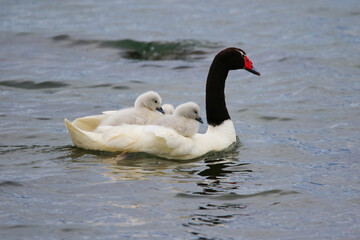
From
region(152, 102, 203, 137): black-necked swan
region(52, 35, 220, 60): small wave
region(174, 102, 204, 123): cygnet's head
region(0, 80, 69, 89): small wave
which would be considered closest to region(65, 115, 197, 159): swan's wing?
region(152, 102, 203, 137): black-necked swan

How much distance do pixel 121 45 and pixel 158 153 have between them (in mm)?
10241

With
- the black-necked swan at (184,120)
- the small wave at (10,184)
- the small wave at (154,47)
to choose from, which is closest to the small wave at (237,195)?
the black-necked swan at (184,120)

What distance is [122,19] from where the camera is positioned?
75.0ft

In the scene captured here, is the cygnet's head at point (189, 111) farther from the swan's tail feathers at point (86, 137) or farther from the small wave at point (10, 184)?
the small wave at point (10, 184)

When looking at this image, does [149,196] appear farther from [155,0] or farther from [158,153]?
[155,0]

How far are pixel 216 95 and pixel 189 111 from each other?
2.91ft

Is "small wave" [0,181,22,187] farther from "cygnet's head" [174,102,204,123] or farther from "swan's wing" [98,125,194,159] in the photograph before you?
"cygnet's head" [174,102,204,123]

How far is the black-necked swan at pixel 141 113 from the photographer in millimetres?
9492

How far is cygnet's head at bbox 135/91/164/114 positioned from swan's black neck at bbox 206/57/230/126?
2.68ft

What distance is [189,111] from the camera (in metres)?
9.39

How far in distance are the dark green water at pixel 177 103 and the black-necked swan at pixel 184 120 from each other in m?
0.47

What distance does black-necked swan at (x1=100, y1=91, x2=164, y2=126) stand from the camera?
9.49 meters

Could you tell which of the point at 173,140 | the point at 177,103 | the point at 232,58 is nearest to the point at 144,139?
the point at 173,140

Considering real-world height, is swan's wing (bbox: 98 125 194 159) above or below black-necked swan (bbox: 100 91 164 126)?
below
